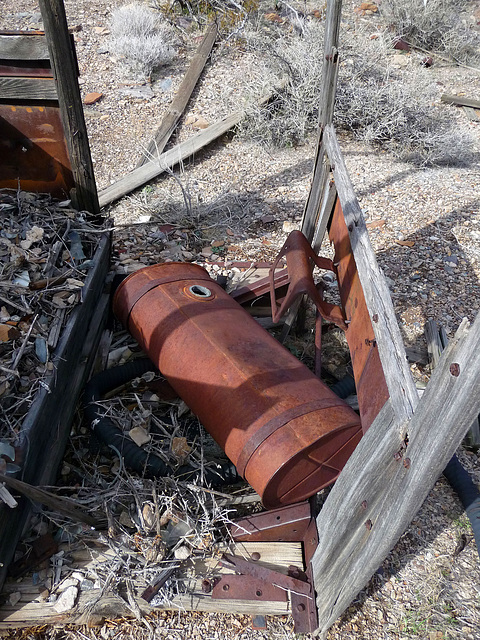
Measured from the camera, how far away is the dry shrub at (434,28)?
28.2ft

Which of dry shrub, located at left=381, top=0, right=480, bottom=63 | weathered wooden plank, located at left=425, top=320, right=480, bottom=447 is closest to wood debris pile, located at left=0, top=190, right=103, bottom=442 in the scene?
weathered wooden plank, located at left=425, top=320, right=480, bottom=447

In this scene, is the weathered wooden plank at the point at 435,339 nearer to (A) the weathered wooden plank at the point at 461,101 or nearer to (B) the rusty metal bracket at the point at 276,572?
(B) the rusty metal bracket at the point at 276,572

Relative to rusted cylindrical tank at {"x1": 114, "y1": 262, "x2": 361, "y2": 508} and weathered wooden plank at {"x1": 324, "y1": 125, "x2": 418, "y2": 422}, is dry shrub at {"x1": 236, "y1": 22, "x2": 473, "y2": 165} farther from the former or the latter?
rusted cylindrical tank at {"x1": 114, "y1": 262, "x2": 361, "y2": 508}

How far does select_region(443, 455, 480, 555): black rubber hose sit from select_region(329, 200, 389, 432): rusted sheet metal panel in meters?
0.96

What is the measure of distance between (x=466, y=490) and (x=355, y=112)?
514 centimetres

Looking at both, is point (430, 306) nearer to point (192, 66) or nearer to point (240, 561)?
point (240, 561)

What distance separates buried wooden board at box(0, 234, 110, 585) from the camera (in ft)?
7.10

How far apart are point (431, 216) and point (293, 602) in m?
4.13

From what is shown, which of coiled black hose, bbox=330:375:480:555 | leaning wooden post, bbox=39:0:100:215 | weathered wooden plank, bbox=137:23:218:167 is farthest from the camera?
weathered wooden plank, bbox=137:23:218:167

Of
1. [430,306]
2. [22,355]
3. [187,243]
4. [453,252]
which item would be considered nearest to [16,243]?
[22,355]

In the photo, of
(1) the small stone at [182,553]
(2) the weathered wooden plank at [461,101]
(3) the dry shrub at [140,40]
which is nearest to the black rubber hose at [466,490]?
(1) the small stone at [182,553]

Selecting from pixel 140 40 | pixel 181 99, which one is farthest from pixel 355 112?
pixel 140 40

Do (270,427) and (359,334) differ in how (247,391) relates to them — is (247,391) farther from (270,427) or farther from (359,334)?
(359,334)

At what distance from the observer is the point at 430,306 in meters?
4.13
